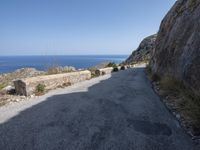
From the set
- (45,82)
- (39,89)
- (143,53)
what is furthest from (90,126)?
(143,53)

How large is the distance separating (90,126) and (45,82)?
593cm

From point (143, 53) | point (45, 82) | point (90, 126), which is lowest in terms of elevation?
point (143, 53)

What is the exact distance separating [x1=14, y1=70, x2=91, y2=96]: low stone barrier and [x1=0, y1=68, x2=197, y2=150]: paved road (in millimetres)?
1564

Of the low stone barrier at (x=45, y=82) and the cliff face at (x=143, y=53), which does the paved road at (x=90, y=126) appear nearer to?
the low stone barrier at (x=45, y=82)

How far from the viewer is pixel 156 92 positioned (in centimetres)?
1062

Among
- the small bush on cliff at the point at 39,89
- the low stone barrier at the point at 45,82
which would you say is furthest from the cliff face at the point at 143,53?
the small bush on cliff at the point at 39,89

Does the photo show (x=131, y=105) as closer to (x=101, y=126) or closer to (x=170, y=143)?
(x=101, y=126)

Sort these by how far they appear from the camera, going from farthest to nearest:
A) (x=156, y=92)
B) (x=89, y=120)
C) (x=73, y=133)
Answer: (x=156, y=92) → (x=89, y=120) → (x=73, y=133)

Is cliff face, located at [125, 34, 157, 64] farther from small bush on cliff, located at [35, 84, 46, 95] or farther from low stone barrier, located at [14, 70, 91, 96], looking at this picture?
small bush on cliff, located at [35, 84, 46, 95]

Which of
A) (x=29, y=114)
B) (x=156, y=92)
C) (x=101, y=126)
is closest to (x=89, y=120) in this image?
(x=101, y=126)

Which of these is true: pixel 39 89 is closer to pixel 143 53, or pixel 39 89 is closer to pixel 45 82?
pixel 45 82

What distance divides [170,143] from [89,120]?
233cm

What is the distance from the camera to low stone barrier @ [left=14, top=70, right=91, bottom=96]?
383 inches

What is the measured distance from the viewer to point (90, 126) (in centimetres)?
571
